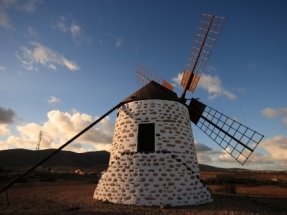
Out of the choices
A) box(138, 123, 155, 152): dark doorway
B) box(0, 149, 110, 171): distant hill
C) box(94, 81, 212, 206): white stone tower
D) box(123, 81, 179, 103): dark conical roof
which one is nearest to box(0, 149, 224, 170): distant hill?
box(0, 149, 110, 171): distant hill

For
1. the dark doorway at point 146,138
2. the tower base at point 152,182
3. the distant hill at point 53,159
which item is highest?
the distant hill at point 53,159

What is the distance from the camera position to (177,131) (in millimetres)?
11562

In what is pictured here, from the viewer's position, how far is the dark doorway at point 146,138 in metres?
11.2

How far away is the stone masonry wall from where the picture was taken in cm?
1004

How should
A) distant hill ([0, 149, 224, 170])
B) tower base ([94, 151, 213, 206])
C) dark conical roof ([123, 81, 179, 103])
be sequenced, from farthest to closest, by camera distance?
distant hill ([0, 149, 224, 170]) → dark conical roof ([123, 81, 179, 103]) → tower base ([94, 151, 213, 206])

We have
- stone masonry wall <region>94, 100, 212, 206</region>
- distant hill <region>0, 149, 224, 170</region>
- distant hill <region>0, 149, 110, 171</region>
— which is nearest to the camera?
stone masonry wall <region>94, 100, 212, 206</region>

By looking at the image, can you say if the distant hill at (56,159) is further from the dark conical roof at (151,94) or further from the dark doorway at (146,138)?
the dark doorway at (146,138)

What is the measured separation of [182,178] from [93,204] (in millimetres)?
3968

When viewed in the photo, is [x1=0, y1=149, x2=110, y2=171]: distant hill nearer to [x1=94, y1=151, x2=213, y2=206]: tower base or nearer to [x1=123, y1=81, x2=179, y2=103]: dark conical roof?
[x1=123, y1=81, x2=179, y2=103]: dark conical roof

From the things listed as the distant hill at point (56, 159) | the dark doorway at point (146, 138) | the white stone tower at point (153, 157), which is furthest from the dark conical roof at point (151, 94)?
the distant hill at point (56, 159)

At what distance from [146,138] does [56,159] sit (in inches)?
2907

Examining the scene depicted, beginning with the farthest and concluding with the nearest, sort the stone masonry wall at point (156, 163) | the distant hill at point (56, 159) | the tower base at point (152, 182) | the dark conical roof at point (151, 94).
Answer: the distant hill at point (56, 159) → the dark conical roof at point (151, 94) → the stone masonry wall at point (156, 163) → the tower base at point (152, 182)

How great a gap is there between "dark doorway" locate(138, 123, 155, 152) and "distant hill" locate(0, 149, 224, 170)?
59.1 meters

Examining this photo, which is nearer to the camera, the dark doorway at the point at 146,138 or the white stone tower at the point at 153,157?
the white stone tower at the point at 153,157
